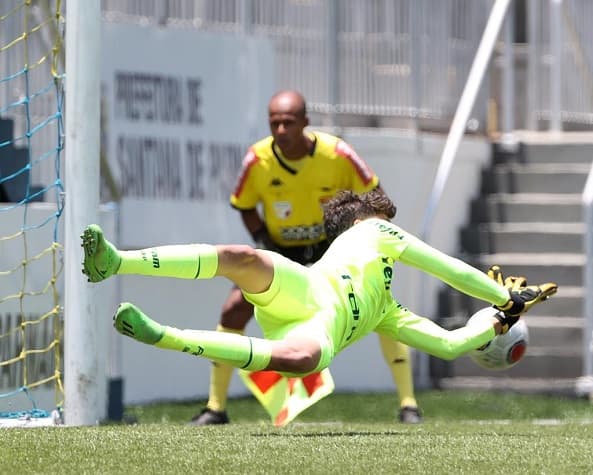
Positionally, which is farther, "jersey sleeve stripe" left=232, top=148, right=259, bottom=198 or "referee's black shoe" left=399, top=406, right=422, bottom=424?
"jersey sleeve stripe" left=232, top=148, right=259, bottom=198

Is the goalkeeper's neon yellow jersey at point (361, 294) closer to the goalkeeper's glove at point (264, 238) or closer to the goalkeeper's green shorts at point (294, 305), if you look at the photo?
the goalkeeper's green shorts at point (294, 305)

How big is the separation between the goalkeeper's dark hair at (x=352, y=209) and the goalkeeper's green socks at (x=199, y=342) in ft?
4.13

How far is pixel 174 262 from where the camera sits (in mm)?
7430

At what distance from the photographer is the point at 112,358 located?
11.7m

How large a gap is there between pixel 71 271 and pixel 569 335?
5.63 meters

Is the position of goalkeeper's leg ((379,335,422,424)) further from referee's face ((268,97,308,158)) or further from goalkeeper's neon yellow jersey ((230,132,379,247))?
referee's face ((268,97,308,158))

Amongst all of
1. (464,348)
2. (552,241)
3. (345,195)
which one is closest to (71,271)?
(345,195)

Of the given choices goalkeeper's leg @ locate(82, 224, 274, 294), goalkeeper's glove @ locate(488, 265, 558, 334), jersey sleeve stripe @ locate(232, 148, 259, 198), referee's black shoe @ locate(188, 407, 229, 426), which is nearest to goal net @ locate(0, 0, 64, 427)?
referee's black shoe @ locate(188, 407, 229, 426)

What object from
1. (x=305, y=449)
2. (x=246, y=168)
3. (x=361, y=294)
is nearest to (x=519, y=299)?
(x=361, y=294)

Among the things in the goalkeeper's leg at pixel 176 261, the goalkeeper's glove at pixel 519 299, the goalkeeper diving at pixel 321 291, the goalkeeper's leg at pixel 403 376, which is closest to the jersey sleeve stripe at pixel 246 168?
the goalkeeper's leg at pixel 403 376

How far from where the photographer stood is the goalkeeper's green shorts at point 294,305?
769 cm

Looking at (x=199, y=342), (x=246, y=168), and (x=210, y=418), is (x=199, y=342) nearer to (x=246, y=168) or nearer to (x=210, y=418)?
(x=210, y=418)

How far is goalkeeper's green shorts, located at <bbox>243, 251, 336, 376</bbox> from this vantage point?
7.69 meters

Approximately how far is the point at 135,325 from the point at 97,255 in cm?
43
